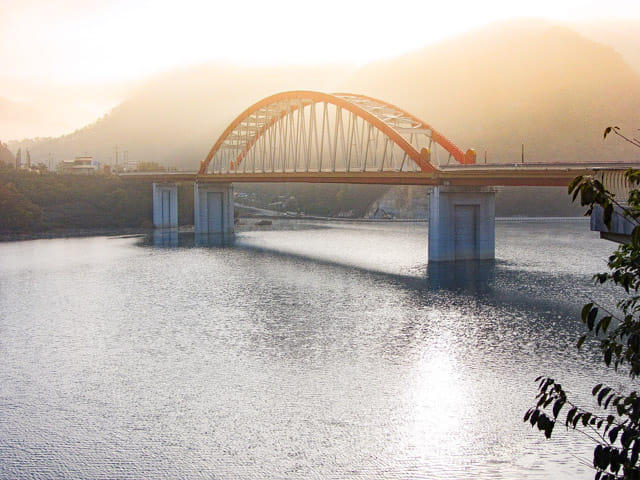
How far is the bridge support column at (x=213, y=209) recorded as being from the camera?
83188 mm

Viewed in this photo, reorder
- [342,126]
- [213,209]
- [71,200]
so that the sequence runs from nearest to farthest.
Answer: [342,126]
[213,209]
[71,200]

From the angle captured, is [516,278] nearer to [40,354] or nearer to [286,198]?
[40,354]

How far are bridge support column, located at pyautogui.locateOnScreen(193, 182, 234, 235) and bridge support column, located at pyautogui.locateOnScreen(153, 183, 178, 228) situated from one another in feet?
34.0

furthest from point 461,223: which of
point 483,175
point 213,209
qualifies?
point 213,209

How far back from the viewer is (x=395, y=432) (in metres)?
15.7

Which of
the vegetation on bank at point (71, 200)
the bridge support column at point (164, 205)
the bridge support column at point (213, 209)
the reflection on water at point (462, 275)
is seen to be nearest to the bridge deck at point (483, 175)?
the reflection on water at point (462, 275)

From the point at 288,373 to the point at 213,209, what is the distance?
6596 cm

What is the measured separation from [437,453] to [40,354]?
46.9ft

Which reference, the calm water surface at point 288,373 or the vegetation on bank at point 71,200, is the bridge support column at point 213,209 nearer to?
the vegetation on bank at point 71,200

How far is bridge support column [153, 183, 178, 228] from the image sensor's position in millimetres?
93750

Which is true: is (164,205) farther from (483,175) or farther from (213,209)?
(483,175)

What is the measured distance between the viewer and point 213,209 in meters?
84.8

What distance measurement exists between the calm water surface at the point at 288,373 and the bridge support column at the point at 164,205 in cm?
5171

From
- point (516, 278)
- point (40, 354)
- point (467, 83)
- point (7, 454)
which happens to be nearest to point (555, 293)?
point (516, 278)
